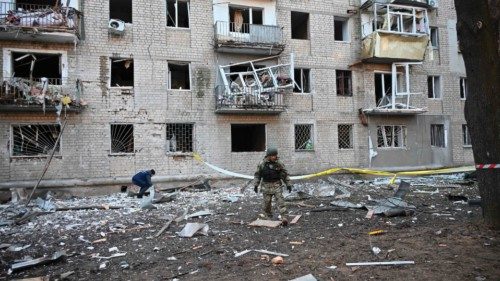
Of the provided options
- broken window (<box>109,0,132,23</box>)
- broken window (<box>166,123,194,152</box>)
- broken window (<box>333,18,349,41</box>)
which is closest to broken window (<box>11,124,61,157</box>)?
broken window (<box>166,123,194,152</box>)

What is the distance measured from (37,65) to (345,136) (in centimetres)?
1412

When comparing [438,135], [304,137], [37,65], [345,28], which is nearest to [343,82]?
[345,28]

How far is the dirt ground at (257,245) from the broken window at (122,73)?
734 cm

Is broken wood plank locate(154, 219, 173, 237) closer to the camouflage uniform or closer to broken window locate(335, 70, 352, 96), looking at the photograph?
the camouflage uniform

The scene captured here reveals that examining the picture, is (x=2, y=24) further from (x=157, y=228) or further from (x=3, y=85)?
(x=157, y=228)

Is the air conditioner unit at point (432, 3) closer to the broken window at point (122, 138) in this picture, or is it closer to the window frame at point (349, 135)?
the window frame at point (349, 135)

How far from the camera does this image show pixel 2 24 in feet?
41.3

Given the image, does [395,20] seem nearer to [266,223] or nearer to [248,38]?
[248,38]

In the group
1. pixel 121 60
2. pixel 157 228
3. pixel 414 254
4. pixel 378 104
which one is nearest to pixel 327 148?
pixel 378 104

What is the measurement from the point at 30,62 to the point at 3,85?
6.23ft

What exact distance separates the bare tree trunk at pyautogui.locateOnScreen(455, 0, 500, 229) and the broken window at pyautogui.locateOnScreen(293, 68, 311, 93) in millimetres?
11013

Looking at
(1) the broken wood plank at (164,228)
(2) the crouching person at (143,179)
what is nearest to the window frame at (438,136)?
(2) the crouching person at (143,179)

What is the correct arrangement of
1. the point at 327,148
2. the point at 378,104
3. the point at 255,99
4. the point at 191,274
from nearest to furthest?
the point at 191,274 → the point at 255,99 → the point at 327,148 → the point at 378,104

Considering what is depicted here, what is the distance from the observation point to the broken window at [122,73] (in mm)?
15148
